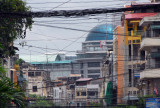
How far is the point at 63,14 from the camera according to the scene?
843 inches

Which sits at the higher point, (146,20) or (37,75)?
(146,20)

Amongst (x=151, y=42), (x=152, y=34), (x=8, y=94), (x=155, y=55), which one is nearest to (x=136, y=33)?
(x=152, y=34)

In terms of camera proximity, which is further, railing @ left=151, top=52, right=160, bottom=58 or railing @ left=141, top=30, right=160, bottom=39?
railing @ left=141, top=30, right=160, bottom=39

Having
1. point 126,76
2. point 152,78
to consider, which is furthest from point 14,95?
point 126,76

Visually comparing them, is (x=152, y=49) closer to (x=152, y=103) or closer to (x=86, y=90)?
(x=152, y=103)

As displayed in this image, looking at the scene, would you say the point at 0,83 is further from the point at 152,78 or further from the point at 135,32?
the point at 135,32

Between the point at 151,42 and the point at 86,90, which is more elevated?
the point at 151,42

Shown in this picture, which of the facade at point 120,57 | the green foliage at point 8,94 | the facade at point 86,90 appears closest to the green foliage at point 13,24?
the green foliage at point 8,94

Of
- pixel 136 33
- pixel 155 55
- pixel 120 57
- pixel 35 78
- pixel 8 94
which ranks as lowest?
pixel 35 78

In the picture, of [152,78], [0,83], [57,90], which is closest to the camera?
[0,83]

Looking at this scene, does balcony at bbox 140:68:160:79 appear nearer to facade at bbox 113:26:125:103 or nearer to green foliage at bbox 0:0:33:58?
facade at bbox 113:26:125:103

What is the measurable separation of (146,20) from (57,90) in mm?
70687

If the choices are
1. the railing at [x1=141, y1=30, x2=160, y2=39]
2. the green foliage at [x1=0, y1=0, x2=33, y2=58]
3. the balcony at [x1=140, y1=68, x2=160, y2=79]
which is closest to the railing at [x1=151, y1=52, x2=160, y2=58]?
the balcony at [x1=140, y1=68, x2=160, y2=79]

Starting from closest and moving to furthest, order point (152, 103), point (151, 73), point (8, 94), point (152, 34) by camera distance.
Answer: point (8, 94), point (152, 103), point (151, 73), point (152, 34)
